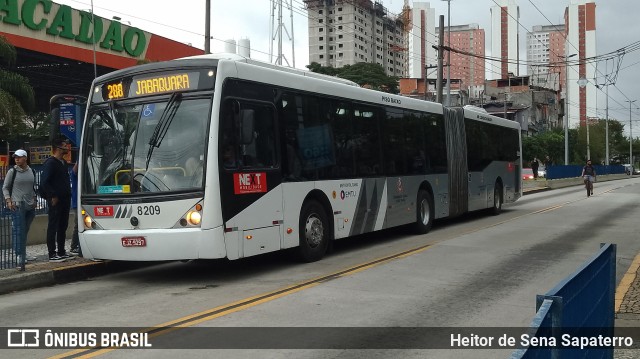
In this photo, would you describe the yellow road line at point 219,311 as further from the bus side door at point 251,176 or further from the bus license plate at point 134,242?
the bus license plate at point 134,242

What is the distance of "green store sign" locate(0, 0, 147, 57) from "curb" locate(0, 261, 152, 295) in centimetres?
1415

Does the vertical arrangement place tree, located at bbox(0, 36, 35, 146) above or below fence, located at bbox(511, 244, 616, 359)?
above

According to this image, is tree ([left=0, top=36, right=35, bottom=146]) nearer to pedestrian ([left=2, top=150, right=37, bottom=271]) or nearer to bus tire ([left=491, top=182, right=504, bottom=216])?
pedestrian ([left=2, top=150, right=37, bottom=271])

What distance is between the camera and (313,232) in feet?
34.8

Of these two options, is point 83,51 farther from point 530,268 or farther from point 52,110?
point 530,268

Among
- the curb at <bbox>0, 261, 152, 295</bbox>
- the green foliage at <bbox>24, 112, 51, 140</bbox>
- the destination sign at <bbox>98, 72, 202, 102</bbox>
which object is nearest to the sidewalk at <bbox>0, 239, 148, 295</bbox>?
the curb at <bbox>0, 261, 152, 295</bbox>

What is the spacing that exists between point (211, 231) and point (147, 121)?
1.97 meters

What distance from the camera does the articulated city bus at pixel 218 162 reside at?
857 centimetres

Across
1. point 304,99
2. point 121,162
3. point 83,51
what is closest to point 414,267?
point 304,99

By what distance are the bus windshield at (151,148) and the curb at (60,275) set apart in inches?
53.4

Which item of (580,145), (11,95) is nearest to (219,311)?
(11,95)

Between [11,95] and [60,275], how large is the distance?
46.5ft

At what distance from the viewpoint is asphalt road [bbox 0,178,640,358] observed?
578 cm

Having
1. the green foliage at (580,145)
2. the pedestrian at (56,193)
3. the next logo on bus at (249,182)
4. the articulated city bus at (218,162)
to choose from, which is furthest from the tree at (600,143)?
the pedestrian at (56,193)
